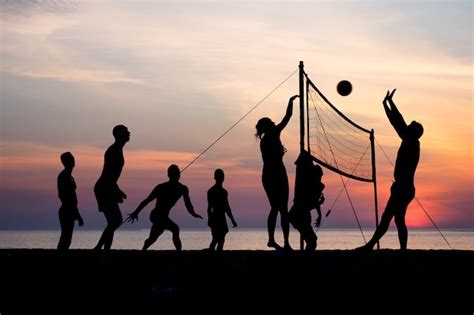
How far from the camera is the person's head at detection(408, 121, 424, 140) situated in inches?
462

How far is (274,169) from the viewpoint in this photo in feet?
40.6

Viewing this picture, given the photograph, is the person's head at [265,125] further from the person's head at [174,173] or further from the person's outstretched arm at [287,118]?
the person's head at [174,173]

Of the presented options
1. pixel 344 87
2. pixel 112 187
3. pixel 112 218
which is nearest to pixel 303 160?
pixel 112 187

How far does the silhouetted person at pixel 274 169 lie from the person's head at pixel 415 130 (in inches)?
72.0

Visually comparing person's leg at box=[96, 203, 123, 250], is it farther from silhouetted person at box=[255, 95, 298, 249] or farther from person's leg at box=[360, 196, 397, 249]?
person's leg at box=[360, 196, 397, 249]

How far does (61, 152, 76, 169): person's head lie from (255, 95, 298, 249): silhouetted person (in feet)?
10.3

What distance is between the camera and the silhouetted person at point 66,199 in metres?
13.2
